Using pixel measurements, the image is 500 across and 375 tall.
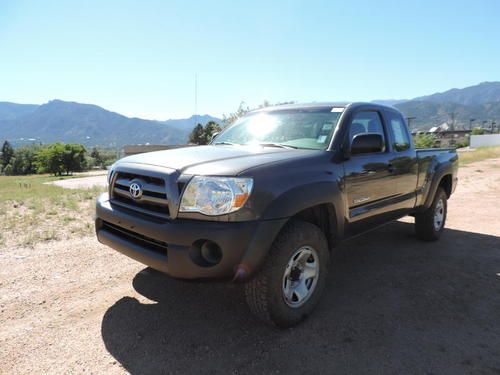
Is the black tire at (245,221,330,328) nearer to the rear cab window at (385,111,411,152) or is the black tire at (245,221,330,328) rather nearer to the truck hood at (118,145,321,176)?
the truck hood at (118,145,321,176)

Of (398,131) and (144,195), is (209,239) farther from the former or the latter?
(398,131)

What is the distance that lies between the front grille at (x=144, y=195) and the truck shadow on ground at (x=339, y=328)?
634 millimetres

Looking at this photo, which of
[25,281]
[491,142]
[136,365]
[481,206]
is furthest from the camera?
[491,142]

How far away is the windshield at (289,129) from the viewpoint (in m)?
3.46

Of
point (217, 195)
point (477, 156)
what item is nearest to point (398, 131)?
point (217, 195)

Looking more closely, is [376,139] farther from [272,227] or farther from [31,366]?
[31,366]

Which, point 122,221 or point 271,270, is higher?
point 122,221

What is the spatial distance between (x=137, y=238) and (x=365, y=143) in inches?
84.2

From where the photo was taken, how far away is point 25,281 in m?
3.78

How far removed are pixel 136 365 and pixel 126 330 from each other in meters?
0.48

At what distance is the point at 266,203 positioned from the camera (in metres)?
2.52

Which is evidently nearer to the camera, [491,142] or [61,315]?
[61,315]

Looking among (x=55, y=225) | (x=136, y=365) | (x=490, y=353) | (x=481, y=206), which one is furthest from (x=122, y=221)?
(x=481, y=206)

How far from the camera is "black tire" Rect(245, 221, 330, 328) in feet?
8.55
